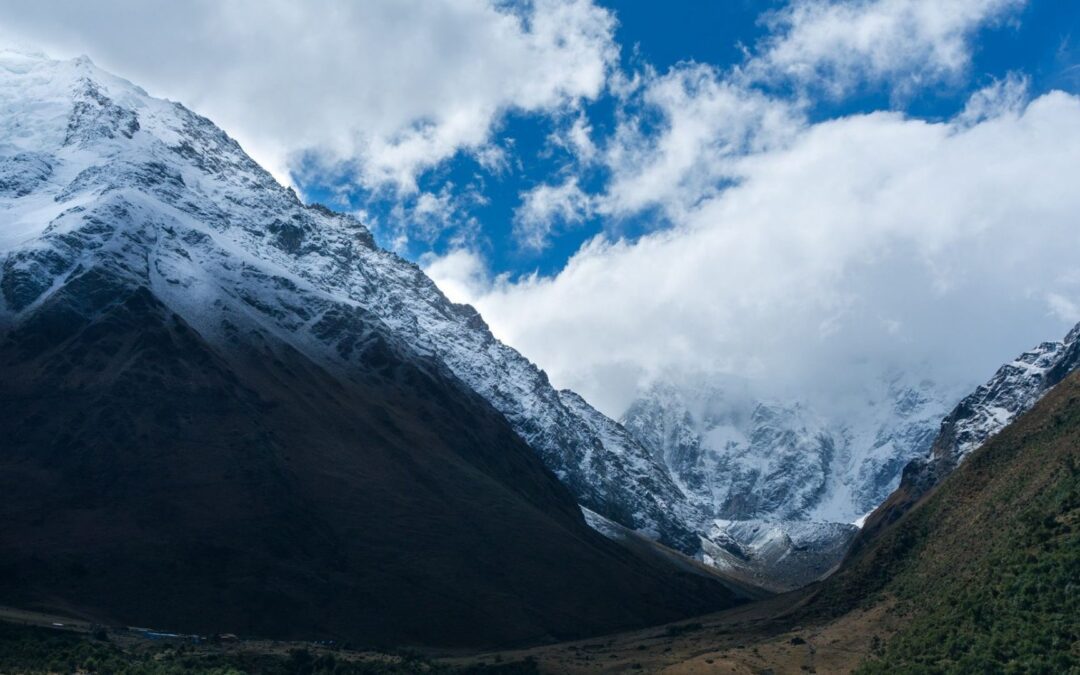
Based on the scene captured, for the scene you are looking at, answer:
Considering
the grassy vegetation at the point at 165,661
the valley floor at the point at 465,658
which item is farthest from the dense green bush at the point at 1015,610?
the grassy vegetation at the point at 165,661

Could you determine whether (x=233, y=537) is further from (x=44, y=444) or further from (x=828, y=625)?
(x=828, y=625)

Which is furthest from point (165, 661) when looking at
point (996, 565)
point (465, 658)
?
point (996, 565)

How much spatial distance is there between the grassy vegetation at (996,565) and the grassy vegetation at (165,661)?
49857 millimetres

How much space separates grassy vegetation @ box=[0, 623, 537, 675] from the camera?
102938 mm

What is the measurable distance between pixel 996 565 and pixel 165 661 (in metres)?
83.3

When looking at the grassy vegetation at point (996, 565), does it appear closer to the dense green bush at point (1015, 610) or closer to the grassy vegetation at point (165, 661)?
the dense green bush at point (1015, 610)

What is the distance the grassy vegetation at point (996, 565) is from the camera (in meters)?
85.5

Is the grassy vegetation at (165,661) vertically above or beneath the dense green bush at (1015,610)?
beneath

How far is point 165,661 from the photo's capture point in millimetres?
117125

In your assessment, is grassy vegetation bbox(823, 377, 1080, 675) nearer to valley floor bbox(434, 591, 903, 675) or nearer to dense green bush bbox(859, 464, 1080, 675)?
dense green bush bbox(859, 464, 1080, 675)

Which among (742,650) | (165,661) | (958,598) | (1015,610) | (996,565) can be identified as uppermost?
(996,565)

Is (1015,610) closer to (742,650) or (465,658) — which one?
(742,650)

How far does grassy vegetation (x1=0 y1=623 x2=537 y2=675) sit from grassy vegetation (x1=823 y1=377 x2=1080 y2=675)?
49857 millimetres

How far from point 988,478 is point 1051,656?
54.2m
